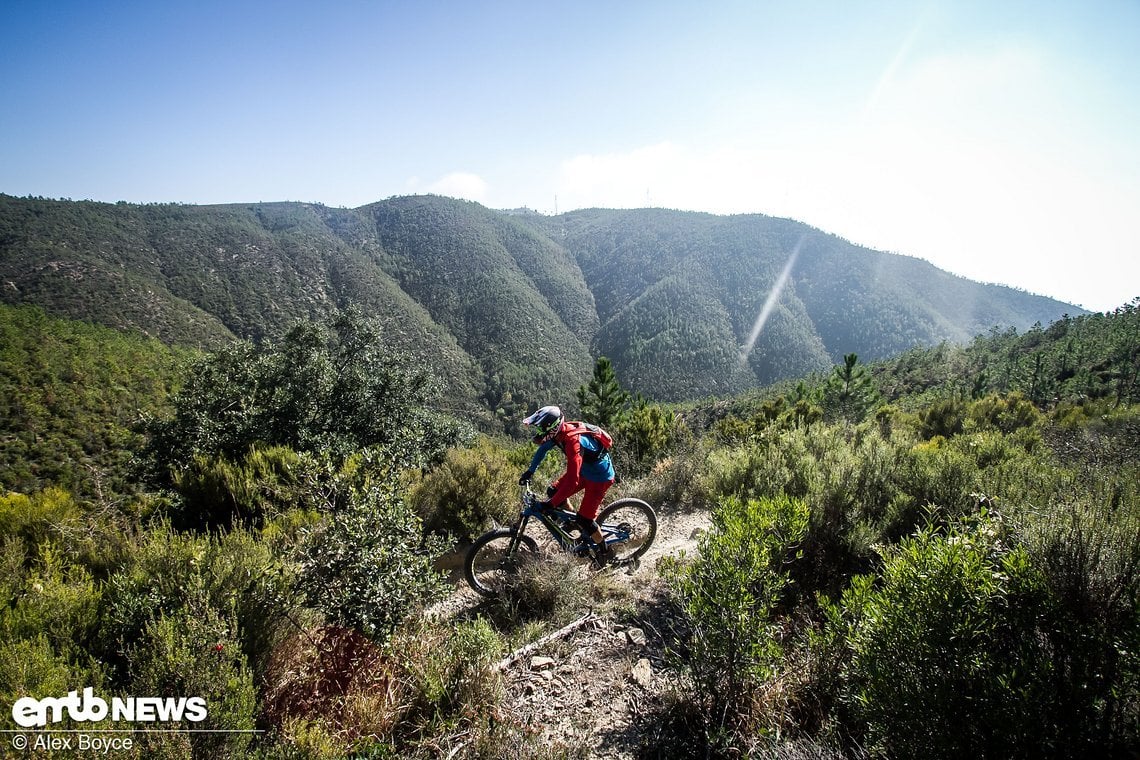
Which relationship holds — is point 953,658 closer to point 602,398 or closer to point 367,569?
point 367,569

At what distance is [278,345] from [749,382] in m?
116

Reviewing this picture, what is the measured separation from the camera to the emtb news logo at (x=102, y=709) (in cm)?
200

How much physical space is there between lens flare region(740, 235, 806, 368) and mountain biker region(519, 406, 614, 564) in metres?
122

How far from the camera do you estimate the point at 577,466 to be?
4.47 metres

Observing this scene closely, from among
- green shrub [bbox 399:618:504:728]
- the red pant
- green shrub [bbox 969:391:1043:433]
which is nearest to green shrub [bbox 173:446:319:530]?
green shrub [bbox 399:618:504:728]

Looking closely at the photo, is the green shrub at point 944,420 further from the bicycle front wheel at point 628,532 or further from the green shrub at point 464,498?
the green shrub at point 464,498

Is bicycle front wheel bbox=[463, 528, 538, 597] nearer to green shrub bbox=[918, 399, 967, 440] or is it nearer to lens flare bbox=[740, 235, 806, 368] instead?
green shrub bbox=[918, 399, 967, 440]

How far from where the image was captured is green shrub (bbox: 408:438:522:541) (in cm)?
568

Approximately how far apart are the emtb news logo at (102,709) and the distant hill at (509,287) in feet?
177

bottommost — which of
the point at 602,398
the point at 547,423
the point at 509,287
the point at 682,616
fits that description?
the point at 602,398

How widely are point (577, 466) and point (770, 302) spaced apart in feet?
493

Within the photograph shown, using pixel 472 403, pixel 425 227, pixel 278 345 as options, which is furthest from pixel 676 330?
pixel 278 345

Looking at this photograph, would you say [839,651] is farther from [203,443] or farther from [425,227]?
[425,227]

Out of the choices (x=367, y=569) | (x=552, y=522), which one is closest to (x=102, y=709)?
(x=367, y=569)
